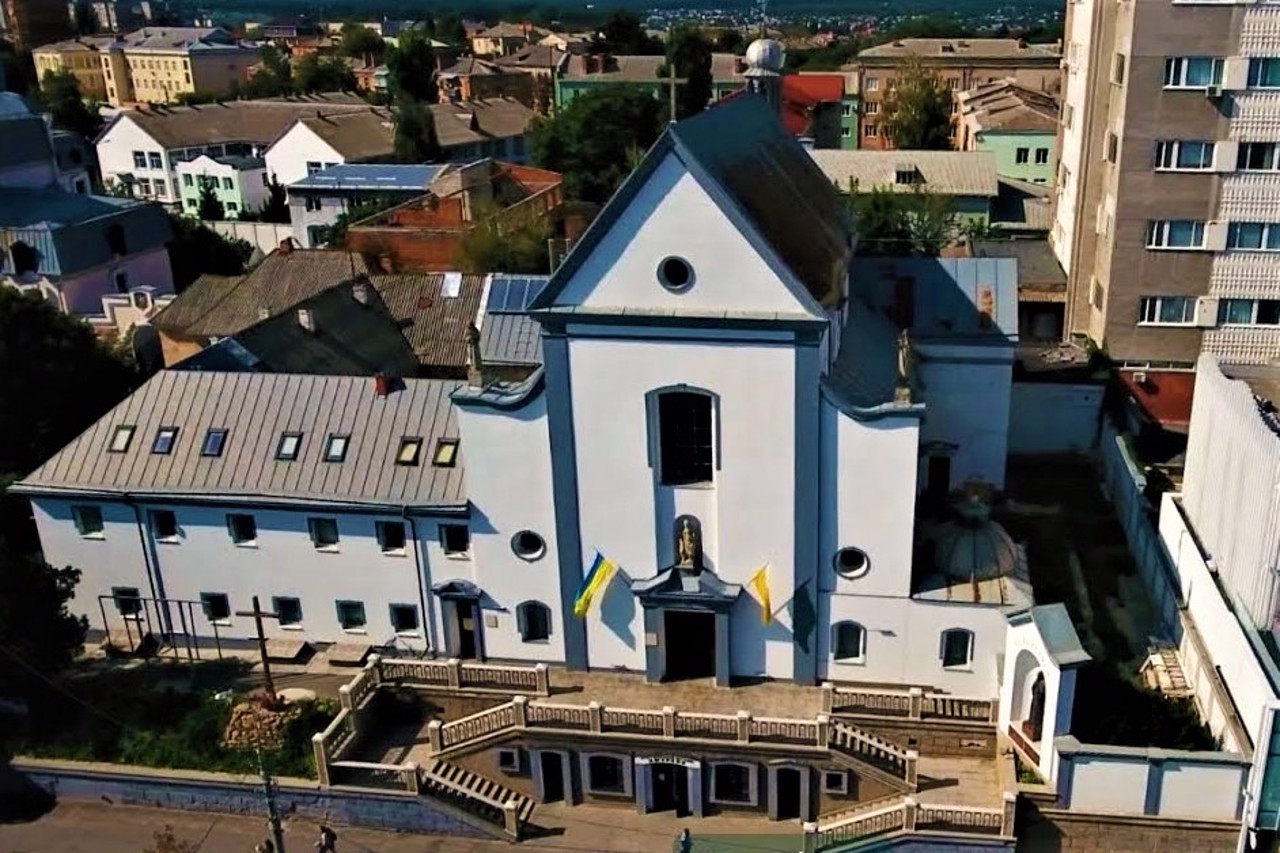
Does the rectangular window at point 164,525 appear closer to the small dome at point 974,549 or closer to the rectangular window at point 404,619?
the rectangular window at point 404,619

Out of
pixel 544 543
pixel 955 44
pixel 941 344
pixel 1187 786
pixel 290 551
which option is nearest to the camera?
pixel 1187 786

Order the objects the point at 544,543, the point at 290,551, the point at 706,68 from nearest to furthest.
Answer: the point at 544,543 → the point at 290,551 → the point at 706,68

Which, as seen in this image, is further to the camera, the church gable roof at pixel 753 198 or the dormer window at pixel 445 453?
the dormer window at pixel 445 453

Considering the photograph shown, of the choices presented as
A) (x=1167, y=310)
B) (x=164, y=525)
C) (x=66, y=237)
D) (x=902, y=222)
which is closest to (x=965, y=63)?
(x=902, y=222)

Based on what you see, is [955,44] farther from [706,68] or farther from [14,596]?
[14,596]

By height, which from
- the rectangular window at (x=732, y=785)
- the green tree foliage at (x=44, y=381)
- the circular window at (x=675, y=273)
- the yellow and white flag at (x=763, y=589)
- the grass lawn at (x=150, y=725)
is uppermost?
the circular window at (x=675, y=273)

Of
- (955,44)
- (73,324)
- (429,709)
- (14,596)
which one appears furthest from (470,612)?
(955,44)


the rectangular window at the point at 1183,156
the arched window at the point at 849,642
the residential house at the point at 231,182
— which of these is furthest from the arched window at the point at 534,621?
the residential house at the point at 231,182

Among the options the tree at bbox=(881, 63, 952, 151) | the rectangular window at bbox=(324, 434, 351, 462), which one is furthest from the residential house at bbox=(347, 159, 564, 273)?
the tree at bbox=(881, 63, 952, 151)
